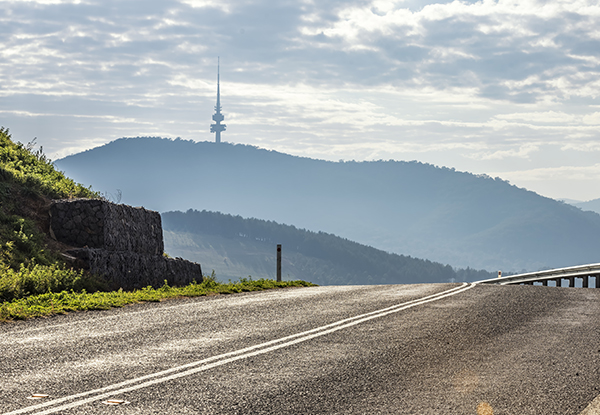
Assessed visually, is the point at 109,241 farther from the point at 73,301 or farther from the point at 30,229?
the point at 73,301

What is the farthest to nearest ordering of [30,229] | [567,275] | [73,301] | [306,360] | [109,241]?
[567,275], [109,241], [30,229], [73,301], [306,360]

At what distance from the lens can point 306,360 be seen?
6.81 metres

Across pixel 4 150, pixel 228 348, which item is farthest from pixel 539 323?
pixel 4 150

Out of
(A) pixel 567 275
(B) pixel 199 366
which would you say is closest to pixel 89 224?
(B) pixel 199 366

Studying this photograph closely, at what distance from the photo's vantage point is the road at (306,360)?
17.3 ft

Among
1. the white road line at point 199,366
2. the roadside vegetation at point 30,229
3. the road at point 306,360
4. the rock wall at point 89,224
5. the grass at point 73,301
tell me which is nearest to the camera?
the white road line at point 199,366

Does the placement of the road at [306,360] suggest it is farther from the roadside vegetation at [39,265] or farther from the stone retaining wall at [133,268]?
the stone retaining wall at [133,268]

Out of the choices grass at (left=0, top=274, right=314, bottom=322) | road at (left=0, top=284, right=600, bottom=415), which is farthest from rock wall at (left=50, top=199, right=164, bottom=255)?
road at (left=0, top=284, right=600, bottom=415)

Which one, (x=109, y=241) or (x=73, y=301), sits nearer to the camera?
(x=73, y=301)

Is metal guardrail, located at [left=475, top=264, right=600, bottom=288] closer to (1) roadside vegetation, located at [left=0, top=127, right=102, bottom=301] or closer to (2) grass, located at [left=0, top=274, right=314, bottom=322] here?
(2) grass, located at [left=0, top=274, right=314, bottom=322]

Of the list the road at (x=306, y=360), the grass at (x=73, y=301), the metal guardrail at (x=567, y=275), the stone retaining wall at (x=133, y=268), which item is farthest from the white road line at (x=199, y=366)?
the metal guardrail at (x=567, y=275)

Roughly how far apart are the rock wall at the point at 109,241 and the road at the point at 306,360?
168 inches

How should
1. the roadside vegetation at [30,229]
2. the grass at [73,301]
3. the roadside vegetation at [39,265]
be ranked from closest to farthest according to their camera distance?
the grass at [73,301] → the roadside vegetation at [39,265] → the roadside vegetation at [30,229]

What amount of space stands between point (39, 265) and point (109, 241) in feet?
9.38
